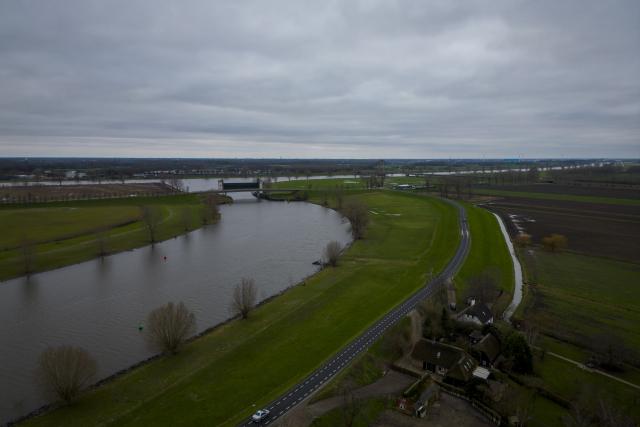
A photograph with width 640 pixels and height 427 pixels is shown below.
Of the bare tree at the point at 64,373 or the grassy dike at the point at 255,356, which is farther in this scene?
the bare tree at the point at 64,373

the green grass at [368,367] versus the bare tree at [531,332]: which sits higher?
the bare tree at [531,332]

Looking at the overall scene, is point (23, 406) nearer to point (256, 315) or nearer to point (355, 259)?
point (256, 315)

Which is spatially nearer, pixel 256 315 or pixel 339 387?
pixel 339 387

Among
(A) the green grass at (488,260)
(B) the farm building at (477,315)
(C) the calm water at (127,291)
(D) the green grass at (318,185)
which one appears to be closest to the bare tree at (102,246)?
(C) the calm water at (127,291)

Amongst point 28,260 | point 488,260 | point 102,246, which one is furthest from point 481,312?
point 28,260

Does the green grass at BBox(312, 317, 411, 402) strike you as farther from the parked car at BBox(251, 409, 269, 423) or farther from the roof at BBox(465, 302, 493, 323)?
the roof at BBox(465, 302, 493, 323)

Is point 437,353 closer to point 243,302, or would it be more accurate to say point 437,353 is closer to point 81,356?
point 243,302

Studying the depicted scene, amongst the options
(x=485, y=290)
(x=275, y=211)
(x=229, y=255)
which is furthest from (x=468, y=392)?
(x=275, y=211)

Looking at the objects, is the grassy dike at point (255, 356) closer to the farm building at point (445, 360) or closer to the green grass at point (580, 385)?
the farm building at point (445, 360)
